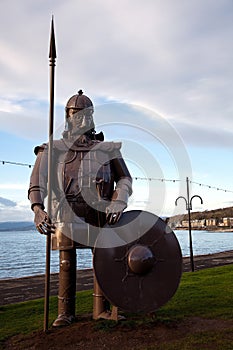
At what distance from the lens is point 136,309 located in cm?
560

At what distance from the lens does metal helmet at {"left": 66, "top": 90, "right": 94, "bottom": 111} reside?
6.35m

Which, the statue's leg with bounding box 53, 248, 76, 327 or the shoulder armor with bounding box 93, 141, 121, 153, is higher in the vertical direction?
the shoulder armor with bounding box 93, 141, 121, 153

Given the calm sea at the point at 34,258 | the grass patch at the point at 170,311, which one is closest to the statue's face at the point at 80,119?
the grass patch at the point at 170,311

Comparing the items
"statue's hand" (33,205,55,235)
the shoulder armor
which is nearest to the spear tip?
the shoulder armor

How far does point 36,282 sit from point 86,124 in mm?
10873

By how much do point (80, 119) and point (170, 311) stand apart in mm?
3324

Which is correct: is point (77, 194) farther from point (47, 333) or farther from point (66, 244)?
point (47, 333)

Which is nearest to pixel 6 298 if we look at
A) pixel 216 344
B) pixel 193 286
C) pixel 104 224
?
pixel 193 286

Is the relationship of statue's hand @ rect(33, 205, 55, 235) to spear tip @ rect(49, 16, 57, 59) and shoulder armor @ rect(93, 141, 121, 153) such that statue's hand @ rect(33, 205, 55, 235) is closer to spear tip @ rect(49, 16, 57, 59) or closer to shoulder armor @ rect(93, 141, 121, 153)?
shoulder armor @ rect(93, 141, 121, 153)

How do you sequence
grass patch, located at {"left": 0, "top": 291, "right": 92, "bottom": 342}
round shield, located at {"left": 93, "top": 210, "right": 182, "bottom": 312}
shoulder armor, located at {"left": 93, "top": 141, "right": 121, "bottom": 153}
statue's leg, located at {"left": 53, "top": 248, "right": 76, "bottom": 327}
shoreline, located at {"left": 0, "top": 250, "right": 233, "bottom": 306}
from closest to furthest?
round shield, located at {"left": 93, "top": 210, "right": 182, "bottom": 312}, statue's leg, located at {"left": 53, "top": 248, "right": 76, "bottom": 327}, shoulder armor, located at {"left": 93, "top": 141, "right": 121, "bottom": 153}, grass patch, located at {"left": 0, "top": 291, "right": 92, "bottom": 342}, shoreline, located at {"left": 0, "top": 250, "right": 233, "bottom": 306}

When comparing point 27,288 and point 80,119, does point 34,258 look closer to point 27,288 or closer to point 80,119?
point 27,288

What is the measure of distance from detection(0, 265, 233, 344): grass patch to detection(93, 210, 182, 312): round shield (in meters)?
0.45

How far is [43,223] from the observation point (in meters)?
5.68

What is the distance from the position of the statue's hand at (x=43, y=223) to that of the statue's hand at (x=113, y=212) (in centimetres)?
75
